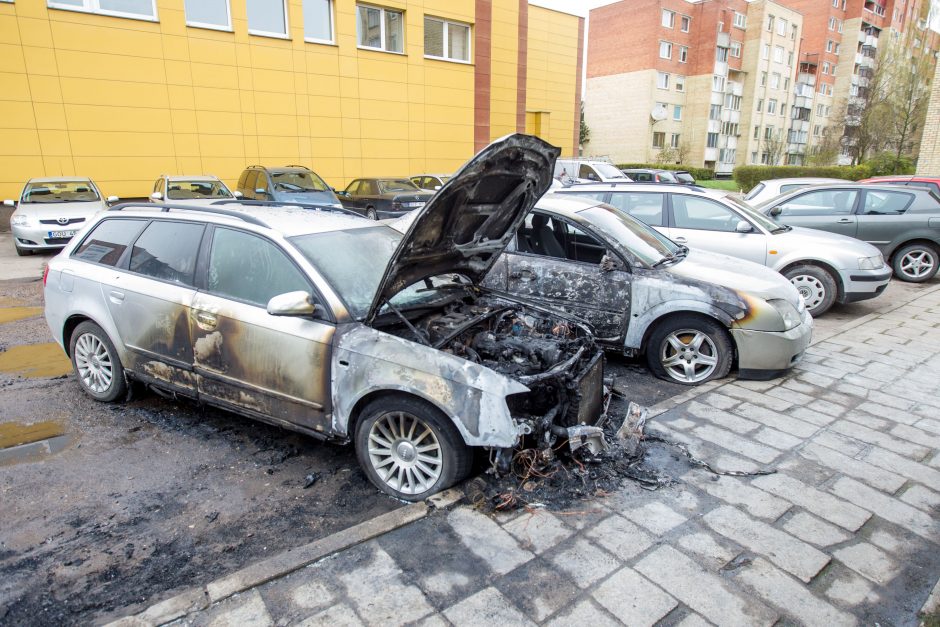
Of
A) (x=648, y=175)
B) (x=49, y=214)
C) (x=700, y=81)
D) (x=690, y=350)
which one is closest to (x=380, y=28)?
(x=648, y=175)

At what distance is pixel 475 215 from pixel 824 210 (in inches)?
344

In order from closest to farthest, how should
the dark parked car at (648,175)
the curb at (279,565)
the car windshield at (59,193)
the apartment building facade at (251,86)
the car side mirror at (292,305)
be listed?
the curb at (279,565), the car side mirror at (292,305), the car windshield at (59,193), the apartment building facade at (251,86), the dark parked car at (648,175)

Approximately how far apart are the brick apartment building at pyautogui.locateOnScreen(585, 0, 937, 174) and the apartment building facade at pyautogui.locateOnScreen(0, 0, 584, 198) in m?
27.0

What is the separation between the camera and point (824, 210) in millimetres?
9906

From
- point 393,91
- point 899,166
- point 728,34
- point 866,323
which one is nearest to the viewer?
point 866,323

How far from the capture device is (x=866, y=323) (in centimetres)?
761

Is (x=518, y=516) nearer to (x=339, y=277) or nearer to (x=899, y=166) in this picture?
(x=339, y=277)

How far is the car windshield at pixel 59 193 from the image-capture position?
40.3 feet

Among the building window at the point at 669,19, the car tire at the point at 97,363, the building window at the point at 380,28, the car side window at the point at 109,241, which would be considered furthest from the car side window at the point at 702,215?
the building window at the point at 669,19

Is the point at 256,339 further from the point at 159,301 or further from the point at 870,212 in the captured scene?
the point at 870,212

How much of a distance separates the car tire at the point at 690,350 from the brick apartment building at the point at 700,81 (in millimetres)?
47036

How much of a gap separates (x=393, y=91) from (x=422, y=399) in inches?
780

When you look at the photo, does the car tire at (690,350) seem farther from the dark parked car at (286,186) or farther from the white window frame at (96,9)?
the white window frame at (96,9)

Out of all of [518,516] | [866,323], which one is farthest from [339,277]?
[866,323]
